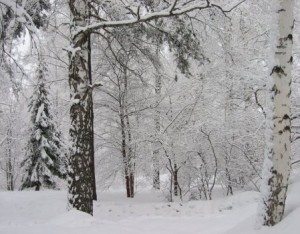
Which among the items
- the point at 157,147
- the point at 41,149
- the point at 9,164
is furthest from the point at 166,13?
the point at 9,164

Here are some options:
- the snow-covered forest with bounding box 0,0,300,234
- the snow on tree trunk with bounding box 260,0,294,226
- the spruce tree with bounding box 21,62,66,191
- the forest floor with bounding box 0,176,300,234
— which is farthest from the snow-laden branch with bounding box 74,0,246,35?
the spruce tree with bounding box 21,62,66,191

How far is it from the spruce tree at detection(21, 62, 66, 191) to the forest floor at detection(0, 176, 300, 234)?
180 inches

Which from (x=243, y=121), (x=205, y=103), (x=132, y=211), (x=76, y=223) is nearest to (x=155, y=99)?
(x=205, y=103)

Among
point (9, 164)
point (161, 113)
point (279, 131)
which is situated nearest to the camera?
point (279, 131)

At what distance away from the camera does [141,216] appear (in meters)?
10.7

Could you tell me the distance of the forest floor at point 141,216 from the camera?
578 cm

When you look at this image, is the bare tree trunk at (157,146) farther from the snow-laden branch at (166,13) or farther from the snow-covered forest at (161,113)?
the snow-laden branch at (166,13)

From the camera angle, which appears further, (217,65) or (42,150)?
(42,150)

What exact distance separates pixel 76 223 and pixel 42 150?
13.4 meters

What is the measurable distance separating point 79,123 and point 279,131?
386cm

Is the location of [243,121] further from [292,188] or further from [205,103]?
[292,188]

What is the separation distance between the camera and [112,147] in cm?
1631

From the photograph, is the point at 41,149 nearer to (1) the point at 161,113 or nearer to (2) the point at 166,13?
(1) the point at 161,113

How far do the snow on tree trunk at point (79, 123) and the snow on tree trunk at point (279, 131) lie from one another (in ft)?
11.8
